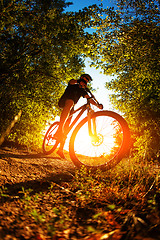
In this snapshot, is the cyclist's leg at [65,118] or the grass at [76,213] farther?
the cyclist's leg at [65,118]

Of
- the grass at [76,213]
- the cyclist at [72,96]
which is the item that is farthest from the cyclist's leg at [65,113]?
the grass at [76,213]

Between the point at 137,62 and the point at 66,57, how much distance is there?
13.3ft


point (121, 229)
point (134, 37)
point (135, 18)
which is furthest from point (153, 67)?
point (121, 229)

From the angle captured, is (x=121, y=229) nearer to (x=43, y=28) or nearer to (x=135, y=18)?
(x=43, y=28)

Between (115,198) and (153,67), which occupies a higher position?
(153,67)

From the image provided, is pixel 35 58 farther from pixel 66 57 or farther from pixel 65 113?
→ pixel 65 113

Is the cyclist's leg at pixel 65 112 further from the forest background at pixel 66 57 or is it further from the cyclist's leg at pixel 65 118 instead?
the forest background at pixel 66 57

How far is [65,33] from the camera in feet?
23.7

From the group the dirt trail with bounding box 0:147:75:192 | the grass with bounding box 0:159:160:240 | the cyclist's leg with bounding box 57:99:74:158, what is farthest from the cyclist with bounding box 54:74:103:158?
the grass with bounding box 0:159:160:240

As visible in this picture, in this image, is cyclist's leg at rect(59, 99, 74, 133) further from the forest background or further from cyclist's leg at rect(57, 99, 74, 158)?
the forest background

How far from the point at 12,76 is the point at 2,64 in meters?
0.65

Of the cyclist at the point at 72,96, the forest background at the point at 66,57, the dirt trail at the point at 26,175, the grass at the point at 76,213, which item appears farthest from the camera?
the forest background at the point at 66,57

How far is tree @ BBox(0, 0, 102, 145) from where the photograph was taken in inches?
264

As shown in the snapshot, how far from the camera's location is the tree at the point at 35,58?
670cm
